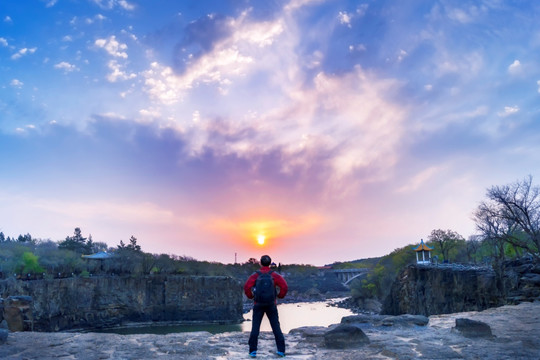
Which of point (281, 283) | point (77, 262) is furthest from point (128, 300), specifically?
point (281, 283)

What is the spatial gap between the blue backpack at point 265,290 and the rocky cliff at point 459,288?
39.8 ft

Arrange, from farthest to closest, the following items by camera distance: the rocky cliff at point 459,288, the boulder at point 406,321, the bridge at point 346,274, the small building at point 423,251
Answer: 1. the bridge at point 346,274
2. the small building at point 423,251
3. the rocky cliff at point 459,288
4. the boulder at point 406,321

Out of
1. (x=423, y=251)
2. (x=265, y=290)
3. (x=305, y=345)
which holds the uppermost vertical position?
(x=423, y=251)

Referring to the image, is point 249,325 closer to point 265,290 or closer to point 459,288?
point 459,288

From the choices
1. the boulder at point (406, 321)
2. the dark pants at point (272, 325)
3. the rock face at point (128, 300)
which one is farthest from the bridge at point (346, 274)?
the dark pants at point (272, 325)

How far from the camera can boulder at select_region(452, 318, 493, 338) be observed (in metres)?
7.43

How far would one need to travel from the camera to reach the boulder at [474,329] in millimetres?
7430

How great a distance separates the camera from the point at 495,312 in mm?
11180

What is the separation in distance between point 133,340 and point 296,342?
11.4ft

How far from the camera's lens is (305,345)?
7.56m

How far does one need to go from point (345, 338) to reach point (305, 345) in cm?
85

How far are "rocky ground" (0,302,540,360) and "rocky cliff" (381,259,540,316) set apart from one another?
7.29 metres

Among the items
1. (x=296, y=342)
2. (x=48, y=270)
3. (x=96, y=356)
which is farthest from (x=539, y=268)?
(x=48, y=270)

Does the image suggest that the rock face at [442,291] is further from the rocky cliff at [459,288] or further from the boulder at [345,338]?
the boulder at [345,338]
